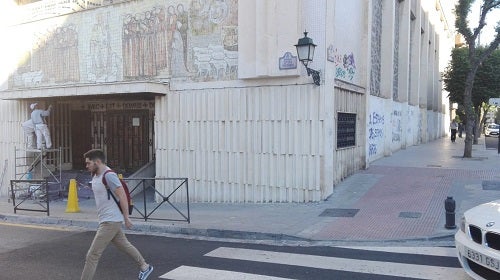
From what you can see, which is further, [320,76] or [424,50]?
[424,50]

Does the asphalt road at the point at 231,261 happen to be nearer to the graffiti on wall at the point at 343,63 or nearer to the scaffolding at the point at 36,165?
the graffiti on wall at the point at 343,63

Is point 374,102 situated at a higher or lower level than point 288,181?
higher

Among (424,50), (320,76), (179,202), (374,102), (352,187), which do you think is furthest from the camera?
(424,50)

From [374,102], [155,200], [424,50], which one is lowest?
[155,200]

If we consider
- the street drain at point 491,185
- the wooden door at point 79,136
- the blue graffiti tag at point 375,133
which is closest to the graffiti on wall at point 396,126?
the blue graffiti tag at point 375,133

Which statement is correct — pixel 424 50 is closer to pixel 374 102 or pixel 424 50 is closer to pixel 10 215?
pixel 374 102

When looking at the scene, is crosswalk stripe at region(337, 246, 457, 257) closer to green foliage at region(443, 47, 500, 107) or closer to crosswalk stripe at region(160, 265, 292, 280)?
crosswalk stripe at region(160, 265, 292, 280)

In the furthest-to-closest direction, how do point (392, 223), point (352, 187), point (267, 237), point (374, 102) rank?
point (374, 102) < point (352, 187) < point (392, 223) < point (267, 237)

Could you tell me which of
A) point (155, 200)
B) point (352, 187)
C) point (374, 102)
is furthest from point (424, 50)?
point (155, 200)

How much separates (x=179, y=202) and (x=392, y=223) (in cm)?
675

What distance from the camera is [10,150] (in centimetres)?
1808

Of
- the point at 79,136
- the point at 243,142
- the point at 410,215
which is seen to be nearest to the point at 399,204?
the point at 410,215

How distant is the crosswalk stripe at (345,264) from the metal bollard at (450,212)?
2107mm

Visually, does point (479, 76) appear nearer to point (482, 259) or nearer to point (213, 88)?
point (213, 88)
